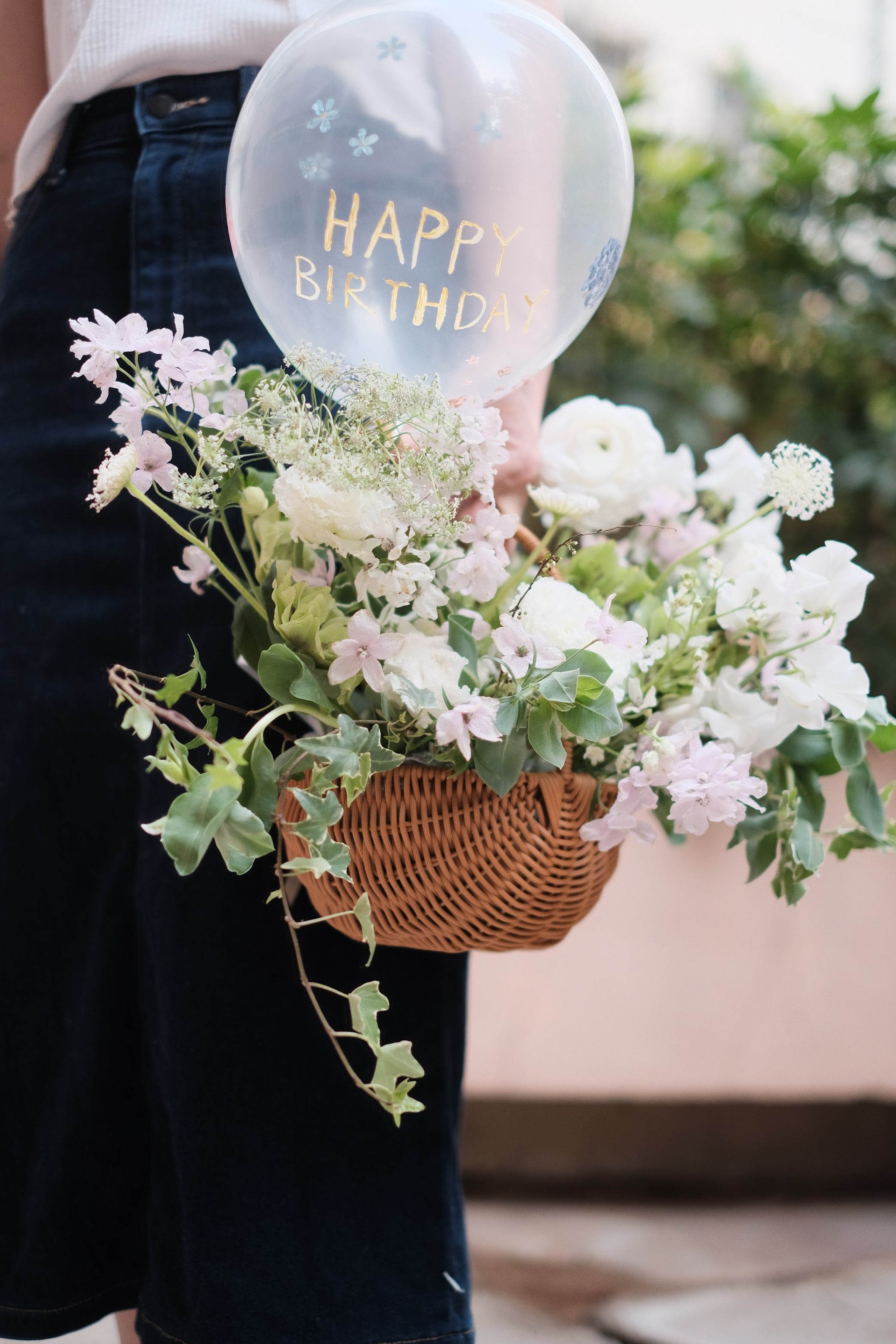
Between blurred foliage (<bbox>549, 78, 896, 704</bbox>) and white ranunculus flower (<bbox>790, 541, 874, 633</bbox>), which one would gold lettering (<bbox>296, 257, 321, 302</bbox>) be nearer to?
white ranunculus flower (<bbox>790, 541, 874, 633</bbox>)

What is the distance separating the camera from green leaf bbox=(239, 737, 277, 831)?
0.51 m

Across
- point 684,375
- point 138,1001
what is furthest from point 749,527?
point 684,375

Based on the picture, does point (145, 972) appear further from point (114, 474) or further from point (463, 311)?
point (463, 311)

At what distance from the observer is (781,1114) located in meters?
1.71

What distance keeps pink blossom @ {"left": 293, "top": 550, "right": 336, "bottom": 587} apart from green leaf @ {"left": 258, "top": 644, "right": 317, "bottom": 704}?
5 cm

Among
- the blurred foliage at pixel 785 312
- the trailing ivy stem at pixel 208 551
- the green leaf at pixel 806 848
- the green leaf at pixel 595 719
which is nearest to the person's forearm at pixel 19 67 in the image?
the trailing ivy stem at pixel 208 551

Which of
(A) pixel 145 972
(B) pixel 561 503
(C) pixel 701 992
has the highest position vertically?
(B) pixel 561 503

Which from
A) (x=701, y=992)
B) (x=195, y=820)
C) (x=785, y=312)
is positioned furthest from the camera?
(x=785, y=312)

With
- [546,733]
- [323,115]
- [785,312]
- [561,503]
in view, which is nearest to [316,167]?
[323,115]

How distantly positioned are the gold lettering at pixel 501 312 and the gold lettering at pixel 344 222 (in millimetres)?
85

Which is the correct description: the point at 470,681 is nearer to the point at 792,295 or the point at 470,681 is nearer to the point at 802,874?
the point at 802,874

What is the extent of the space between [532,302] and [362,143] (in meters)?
0.13

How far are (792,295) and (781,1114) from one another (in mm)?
1467

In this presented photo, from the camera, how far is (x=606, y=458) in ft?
2.45
